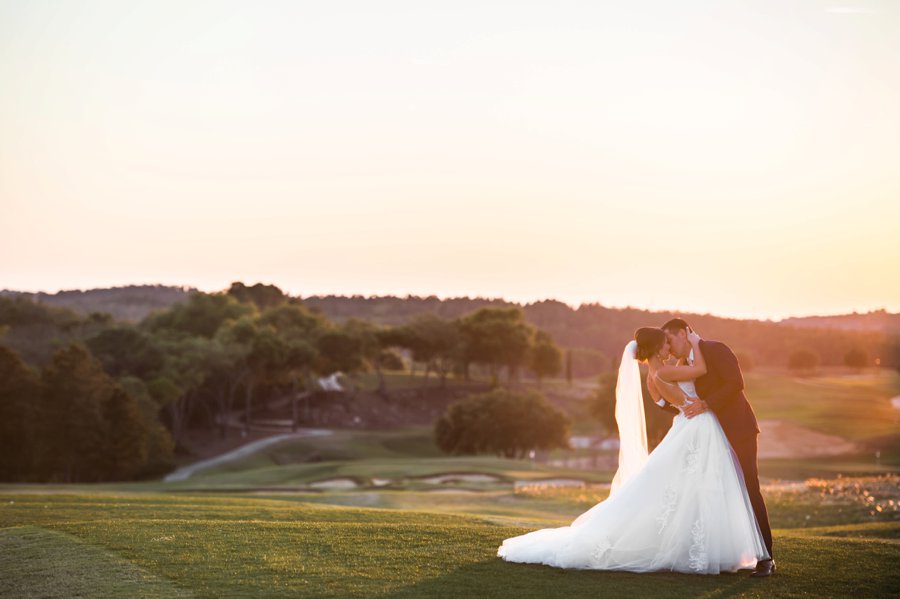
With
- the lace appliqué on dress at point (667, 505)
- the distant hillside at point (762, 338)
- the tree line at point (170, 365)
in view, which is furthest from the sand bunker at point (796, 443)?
the lace appliqué on dress at point (667, 505)

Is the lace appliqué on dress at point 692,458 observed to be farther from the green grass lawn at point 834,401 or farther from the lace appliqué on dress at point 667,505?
the green grass lawn at point 834,401

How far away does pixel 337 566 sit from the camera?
41.4ft

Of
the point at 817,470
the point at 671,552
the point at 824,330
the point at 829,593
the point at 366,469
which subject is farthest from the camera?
the point at 824,330

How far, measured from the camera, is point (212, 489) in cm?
4038

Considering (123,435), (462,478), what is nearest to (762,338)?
(123,435)

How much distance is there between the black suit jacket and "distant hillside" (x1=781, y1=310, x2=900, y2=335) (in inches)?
4065

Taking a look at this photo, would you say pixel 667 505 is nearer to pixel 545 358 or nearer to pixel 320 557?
pixel 320 557

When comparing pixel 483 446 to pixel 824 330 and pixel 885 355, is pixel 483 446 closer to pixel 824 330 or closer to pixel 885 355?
pixel 885 355

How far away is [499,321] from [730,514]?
315 feet

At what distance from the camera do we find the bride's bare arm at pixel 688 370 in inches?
515

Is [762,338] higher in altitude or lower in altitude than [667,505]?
higher

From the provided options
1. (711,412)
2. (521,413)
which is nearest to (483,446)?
(521,413)

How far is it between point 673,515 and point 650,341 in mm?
2436

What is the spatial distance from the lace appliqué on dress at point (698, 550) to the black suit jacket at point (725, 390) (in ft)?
4.50
